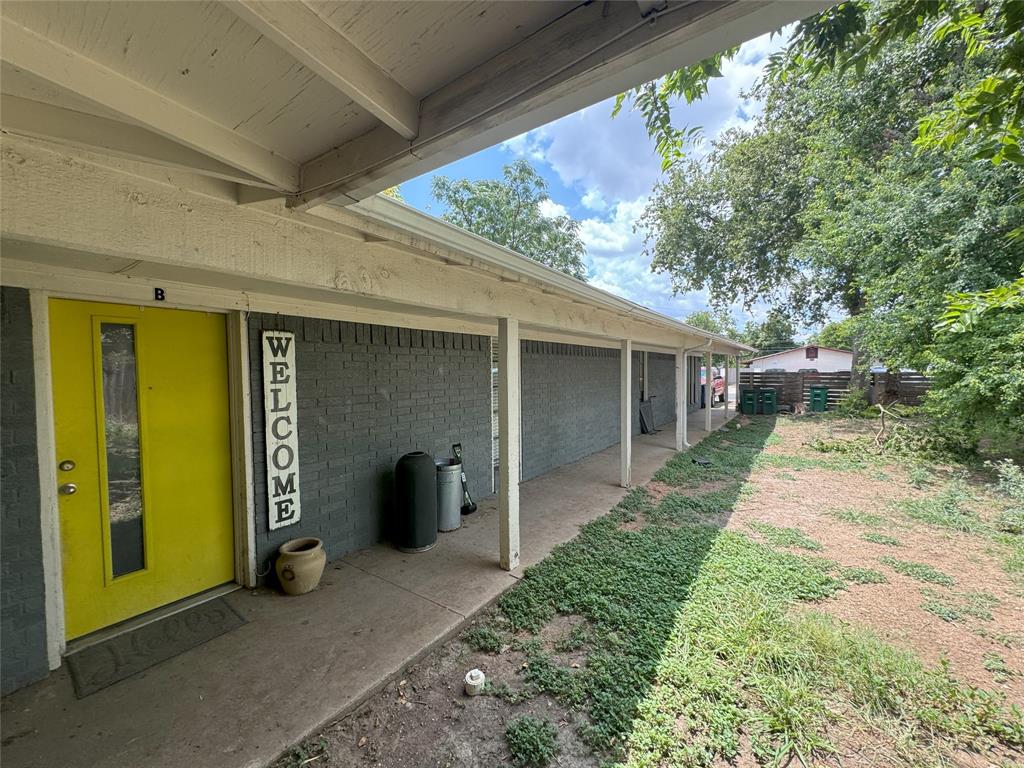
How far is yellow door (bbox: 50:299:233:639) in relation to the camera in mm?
2479

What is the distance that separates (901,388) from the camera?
1450cm

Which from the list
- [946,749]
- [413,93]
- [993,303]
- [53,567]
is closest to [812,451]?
[993,303]

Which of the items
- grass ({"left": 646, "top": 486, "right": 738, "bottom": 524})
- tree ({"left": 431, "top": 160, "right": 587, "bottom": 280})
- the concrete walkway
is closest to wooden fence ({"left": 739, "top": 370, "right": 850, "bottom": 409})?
tree ({"left": 431, "top": 160, "right": 587, "bottom": 280})

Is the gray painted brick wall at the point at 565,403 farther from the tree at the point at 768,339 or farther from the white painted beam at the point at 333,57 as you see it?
the tree at the point at 768,339

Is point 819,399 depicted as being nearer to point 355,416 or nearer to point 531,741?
point 355,416

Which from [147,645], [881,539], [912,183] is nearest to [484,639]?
[147,645]

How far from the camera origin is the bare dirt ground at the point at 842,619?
6.54 ft

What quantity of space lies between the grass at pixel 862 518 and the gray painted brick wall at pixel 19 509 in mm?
7408

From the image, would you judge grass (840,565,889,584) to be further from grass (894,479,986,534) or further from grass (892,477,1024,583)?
grass (894,479,986,534)

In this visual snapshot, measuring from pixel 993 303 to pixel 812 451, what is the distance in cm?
574

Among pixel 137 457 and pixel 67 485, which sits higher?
pixel 137 457

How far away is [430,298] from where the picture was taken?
8.76 ft

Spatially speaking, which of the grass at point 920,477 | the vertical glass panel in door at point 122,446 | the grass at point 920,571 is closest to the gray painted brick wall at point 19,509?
the vertical glass panel in door at point 122,446

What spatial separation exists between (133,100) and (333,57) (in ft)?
1.95
